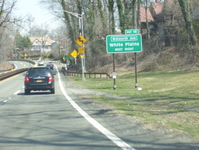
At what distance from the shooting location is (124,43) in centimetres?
2338

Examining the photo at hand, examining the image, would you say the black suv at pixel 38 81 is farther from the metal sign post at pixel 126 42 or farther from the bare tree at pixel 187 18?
the bare tree at pixel 187 18

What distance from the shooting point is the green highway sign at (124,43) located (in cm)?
2328

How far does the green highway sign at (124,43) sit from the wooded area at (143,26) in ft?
37.9

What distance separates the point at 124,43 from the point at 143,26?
1746 inches

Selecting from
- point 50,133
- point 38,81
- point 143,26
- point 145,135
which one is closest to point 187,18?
point 38,81

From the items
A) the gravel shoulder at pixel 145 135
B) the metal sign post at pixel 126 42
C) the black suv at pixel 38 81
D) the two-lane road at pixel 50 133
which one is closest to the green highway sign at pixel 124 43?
the metal sign post at pixel 126 42

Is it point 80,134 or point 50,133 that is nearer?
point 80,134

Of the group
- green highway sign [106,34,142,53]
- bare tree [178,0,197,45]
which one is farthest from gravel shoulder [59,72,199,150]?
bare tree [178,0,197,45]

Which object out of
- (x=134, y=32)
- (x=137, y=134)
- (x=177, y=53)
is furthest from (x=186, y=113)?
(x=177, y=53)

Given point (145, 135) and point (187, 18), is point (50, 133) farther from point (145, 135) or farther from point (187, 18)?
point (187, 18)

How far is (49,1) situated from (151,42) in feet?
67.7

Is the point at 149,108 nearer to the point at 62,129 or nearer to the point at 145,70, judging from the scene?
the point at 62,129

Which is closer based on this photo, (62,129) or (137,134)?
(137,134)

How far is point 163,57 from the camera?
4016cm
